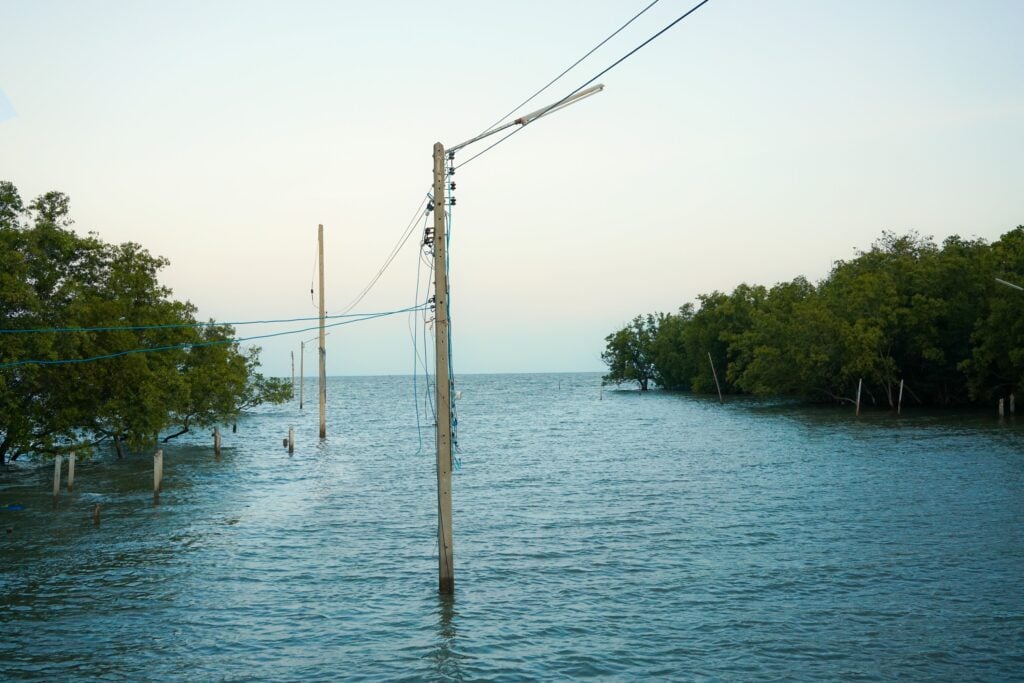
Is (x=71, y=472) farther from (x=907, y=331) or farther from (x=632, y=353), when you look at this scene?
(x=632, y=353)

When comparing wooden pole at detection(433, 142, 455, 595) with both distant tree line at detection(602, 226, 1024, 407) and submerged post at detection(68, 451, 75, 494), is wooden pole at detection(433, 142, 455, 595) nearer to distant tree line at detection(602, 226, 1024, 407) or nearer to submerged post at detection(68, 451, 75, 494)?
submerged post at detection(68, 451, 75, 494)

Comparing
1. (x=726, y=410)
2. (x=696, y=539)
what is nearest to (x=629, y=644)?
(x=696, y=539)

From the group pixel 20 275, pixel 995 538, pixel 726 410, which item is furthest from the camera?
pixel 726 410

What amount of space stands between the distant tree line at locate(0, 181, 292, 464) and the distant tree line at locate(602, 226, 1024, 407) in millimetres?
55151

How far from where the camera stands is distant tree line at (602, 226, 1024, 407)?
6341 cm

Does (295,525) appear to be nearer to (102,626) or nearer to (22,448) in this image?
(102,626)

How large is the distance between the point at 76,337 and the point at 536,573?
2234cm

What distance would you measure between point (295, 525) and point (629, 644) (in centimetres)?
1562

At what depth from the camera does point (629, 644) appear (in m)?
15.3

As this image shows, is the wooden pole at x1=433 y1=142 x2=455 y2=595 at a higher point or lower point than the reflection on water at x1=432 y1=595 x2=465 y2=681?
higher

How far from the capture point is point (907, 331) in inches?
2884

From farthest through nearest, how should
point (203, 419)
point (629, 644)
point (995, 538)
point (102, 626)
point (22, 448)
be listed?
1. point (203, 419)
2. point (22, 448)
3. point (995, 538)
4. point (102, 626)
5. point (629, 644)

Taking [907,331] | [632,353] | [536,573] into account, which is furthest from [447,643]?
[632,353]

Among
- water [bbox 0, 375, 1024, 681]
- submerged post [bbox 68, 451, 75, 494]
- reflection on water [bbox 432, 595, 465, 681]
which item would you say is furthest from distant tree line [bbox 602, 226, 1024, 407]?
submerged post [bbox 68, 451, 75, 494]
